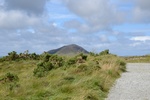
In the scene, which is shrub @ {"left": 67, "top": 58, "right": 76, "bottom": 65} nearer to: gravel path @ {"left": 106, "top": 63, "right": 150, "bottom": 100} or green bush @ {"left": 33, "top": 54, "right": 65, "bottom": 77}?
green bush @ {"left": 33, "top": 54, "right": 65, "bottom": 77}

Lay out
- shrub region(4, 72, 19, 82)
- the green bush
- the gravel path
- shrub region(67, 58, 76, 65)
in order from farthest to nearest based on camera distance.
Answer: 1. shrub region(67, 58, 76, 65)
2. the green bush
3. shrub region(4, 72, 19, 82)
4. the gravel path

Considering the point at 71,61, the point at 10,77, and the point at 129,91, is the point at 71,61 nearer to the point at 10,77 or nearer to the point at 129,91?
the point at 10,77

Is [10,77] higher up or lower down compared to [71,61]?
lower down

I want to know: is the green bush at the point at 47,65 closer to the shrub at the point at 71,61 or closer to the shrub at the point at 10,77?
the shrub at the point at 71,61

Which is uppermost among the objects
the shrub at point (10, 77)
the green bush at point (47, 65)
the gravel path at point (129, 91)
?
the green bush at point (47, 65)

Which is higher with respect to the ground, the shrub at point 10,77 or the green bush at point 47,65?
the green bush at point 47,65

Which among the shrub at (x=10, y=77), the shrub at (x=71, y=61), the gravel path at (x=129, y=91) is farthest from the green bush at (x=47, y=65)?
the gravel path at (x=129, y=91)

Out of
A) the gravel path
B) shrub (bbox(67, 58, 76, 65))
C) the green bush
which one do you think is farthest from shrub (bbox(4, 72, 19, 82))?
shrub (bbox(67, 58, 76, 65))

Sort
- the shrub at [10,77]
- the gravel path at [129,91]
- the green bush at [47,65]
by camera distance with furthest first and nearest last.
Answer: the green bush at [47,65] → the shrub at [10,77] → the gravel path at [129,91]

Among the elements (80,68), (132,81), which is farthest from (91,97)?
(80,68)

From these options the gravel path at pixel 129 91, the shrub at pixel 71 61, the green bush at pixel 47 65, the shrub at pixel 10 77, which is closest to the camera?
the gravel path at pixel 129 91

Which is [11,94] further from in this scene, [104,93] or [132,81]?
[132,81]

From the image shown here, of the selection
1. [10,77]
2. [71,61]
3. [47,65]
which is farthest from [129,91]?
[71,61]

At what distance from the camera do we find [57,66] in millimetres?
22062
